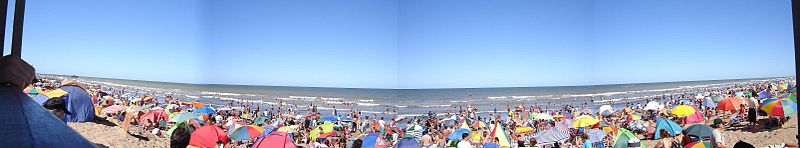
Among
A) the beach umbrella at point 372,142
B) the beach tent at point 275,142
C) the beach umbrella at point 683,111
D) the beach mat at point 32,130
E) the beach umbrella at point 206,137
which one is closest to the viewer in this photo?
the beach mat at point 32,130

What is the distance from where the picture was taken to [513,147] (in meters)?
5.88

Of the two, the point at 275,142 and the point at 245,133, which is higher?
the point at 275,142

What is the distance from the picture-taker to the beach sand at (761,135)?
5160mm

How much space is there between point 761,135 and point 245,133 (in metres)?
6.51

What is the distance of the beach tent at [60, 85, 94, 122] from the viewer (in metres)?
4.54

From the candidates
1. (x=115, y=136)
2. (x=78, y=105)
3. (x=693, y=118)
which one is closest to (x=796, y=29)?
(x=115, y=136)

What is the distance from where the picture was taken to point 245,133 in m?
5.25

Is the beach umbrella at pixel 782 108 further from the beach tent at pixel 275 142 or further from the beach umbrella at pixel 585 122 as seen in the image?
the beach tent at pixel 275 142

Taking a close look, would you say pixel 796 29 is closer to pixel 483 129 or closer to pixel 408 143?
pixel 408 143

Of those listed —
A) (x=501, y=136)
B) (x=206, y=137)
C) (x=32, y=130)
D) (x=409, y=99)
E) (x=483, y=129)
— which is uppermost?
(x=32, y=130)

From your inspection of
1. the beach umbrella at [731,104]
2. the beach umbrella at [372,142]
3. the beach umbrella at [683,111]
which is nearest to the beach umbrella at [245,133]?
the beach umbrella at [372,142]

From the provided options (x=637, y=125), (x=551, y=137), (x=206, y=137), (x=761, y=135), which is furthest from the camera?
(x=637, y=125)

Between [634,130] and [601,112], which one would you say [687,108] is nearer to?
[634,130]

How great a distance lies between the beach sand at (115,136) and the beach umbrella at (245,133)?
3.20ft
